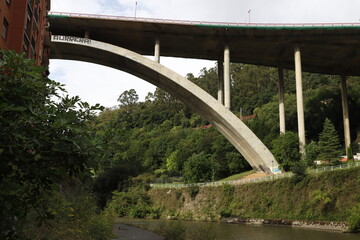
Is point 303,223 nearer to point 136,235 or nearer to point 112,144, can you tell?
point 136,235

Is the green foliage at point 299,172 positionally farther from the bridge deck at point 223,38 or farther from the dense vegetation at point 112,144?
the bridge deck at point 223,38

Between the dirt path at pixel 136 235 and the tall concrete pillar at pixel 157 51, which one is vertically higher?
the tall concrete pillar at pixel 157 51

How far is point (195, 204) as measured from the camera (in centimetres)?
3198

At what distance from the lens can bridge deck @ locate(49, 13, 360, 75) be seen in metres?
26.4

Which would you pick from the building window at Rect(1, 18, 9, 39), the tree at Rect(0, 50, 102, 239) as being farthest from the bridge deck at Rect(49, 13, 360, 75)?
the tree at Rect(0, 50, 102, 239)

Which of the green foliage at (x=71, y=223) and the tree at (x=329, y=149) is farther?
the tree at (x=329, y=149)

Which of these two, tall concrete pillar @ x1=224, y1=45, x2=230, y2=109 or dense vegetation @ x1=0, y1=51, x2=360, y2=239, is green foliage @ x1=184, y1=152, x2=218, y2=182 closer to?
dense vegetation @ x1=0, y1=51, x2=360, y2=239

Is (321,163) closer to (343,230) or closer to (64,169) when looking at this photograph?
(343,230)

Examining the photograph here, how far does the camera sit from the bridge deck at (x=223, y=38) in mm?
26433

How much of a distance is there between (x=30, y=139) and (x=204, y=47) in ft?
90.4

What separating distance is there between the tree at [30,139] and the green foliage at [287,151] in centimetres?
2468

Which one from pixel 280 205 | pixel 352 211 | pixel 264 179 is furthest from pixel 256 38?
pixel 352 211

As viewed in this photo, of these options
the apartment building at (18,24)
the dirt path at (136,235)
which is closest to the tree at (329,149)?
the dirt path at (136,235)

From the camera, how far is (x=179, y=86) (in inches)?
1046
